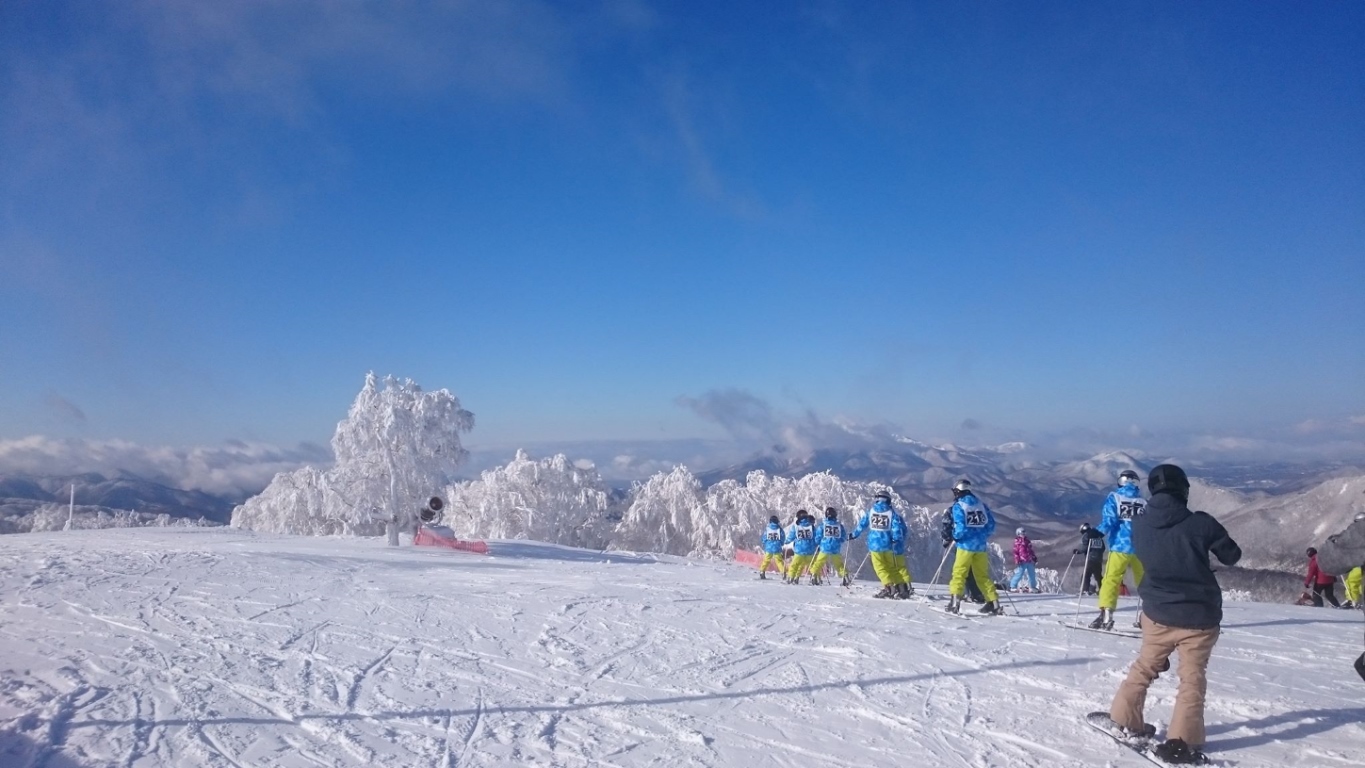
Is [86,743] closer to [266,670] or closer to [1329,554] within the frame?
[266,670]

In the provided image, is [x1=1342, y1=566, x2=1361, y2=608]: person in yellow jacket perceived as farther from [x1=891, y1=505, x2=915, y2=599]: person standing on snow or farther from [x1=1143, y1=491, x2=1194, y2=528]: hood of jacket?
[x1=1143, y1=491, x2=1194, y2=528]: hood of jacket

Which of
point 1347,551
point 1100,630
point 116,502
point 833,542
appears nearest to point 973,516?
point 1100,630

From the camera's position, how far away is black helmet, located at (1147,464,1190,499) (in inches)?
227

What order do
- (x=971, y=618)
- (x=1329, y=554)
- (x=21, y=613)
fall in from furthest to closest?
(x=971, y=618) → (x=21, y=613) → (x=1329, y=554)

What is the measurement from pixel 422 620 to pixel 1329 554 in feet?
32.6

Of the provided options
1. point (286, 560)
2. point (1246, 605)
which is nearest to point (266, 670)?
point (286, 560)

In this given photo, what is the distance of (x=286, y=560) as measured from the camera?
59.1ft

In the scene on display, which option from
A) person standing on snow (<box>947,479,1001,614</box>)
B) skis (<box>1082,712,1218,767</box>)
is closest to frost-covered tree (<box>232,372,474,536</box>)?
person standing on snow (<box>947,479,1001,614</box>)

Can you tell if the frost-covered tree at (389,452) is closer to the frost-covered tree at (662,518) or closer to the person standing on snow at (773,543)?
the person standing on snow at (773,543)

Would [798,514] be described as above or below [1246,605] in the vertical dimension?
above

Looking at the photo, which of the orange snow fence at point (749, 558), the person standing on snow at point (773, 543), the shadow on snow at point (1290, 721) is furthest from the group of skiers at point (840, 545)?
the orange snow fence at point (749, 558)

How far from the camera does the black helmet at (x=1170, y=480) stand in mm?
5766

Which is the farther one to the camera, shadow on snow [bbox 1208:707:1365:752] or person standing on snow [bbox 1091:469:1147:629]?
person standing on snow [bbox 1091:469:1147:629]

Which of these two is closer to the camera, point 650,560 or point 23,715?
point 23,715
